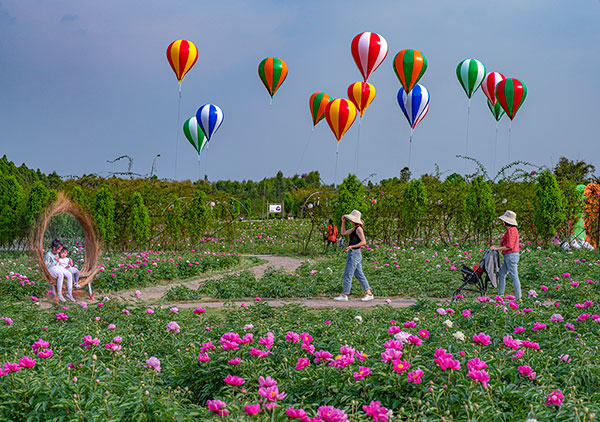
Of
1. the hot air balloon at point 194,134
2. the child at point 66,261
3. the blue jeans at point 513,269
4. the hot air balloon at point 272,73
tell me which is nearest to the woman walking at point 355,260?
the blue jeans at point 513,269

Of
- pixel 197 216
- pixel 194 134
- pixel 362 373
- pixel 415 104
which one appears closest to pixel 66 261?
pixel 362 373

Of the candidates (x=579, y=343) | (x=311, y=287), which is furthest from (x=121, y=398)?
(x=311, y=287)

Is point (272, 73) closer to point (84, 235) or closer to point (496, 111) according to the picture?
point (496, 111)

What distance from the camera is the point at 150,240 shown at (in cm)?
1302

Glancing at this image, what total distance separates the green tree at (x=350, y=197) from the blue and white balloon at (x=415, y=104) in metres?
6.36

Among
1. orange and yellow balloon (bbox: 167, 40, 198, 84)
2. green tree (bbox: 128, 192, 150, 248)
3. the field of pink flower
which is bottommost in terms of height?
the field of pink flower

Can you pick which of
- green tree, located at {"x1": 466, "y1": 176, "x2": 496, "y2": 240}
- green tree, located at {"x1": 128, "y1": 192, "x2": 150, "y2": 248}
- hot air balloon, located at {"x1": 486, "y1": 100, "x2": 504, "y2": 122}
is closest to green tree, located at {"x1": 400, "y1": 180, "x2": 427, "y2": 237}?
green tree, located at {"x1": 466, "y1": 176, "x2": 496, "y2": 240}

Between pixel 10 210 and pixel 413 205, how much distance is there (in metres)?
10.6

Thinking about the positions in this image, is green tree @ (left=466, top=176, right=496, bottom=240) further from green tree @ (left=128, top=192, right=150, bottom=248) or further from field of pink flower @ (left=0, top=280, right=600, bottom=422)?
field of pink flower @ (left=0, top=280, right=600, bottom=422)

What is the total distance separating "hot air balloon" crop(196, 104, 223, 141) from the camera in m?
18.7

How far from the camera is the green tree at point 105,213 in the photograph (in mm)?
12305

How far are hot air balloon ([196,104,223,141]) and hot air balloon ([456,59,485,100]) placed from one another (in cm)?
919

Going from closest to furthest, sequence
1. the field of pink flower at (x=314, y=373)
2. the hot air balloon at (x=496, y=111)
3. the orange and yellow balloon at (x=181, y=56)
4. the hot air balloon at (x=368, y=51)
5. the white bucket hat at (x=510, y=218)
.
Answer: the field of pink flower at (x=314, y=373)
the white bucket hat at (x=510, y=218)
the hot air balloon at (x=368, y=51)
the orange and yellow balloon at (x=181, y=56)
the hot air balloon at (x=496, y=111)

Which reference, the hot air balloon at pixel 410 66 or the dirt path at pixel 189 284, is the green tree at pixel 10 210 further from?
the hot air balloon at pixel 410 66
